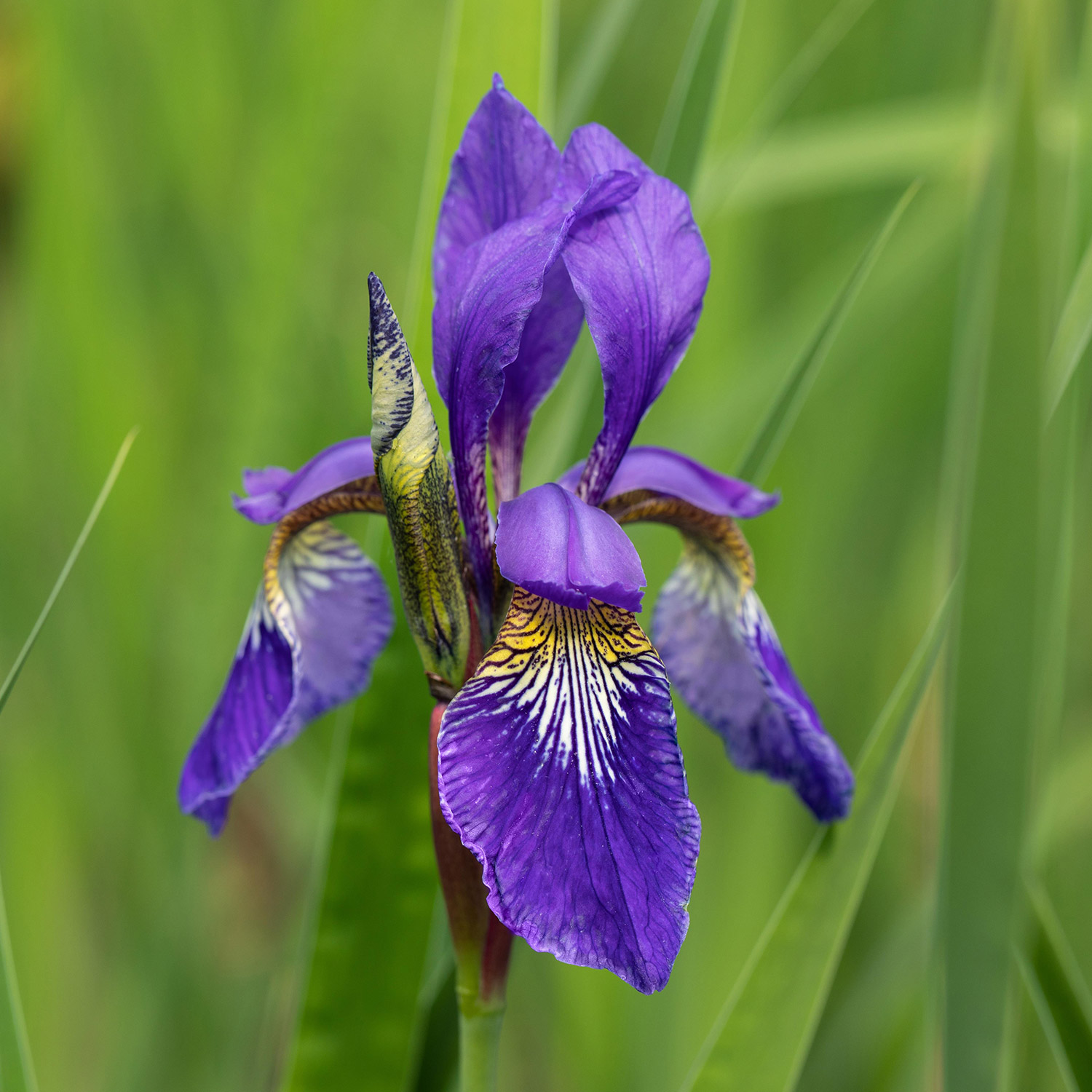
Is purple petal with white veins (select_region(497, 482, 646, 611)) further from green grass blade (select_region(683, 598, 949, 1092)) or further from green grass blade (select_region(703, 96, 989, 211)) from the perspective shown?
green grass blade (select_region(703, 96, 989, 211))

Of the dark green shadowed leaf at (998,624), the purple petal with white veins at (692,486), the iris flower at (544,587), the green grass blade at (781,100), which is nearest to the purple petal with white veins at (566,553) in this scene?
the iris flower at (544,587)

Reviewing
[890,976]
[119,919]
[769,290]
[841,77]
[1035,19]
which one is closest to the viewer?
[1035,19]

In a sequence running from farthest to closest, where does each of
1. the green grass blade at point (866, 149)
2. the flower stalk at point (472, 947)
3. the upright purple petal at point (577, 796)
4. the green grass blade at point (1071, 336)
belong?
1. the green grass blade at point (866, 149)
2. the green grass blade at point (1071, 336)
3. the flower stalk at point (472, 947)
4. the upright purple petal at point (577, 796)

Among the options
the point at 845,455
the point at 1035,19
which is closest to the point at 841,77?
the point at 845,455

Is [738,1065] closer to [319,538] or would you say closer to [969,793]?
[969,793]

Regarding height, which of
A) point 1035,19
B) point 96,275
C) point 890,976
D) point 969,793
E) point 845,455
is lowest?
point 890,976

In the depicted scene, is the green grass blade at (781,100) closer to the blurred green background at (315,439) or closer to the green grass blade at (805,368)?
the blurred green background at (315,439)
